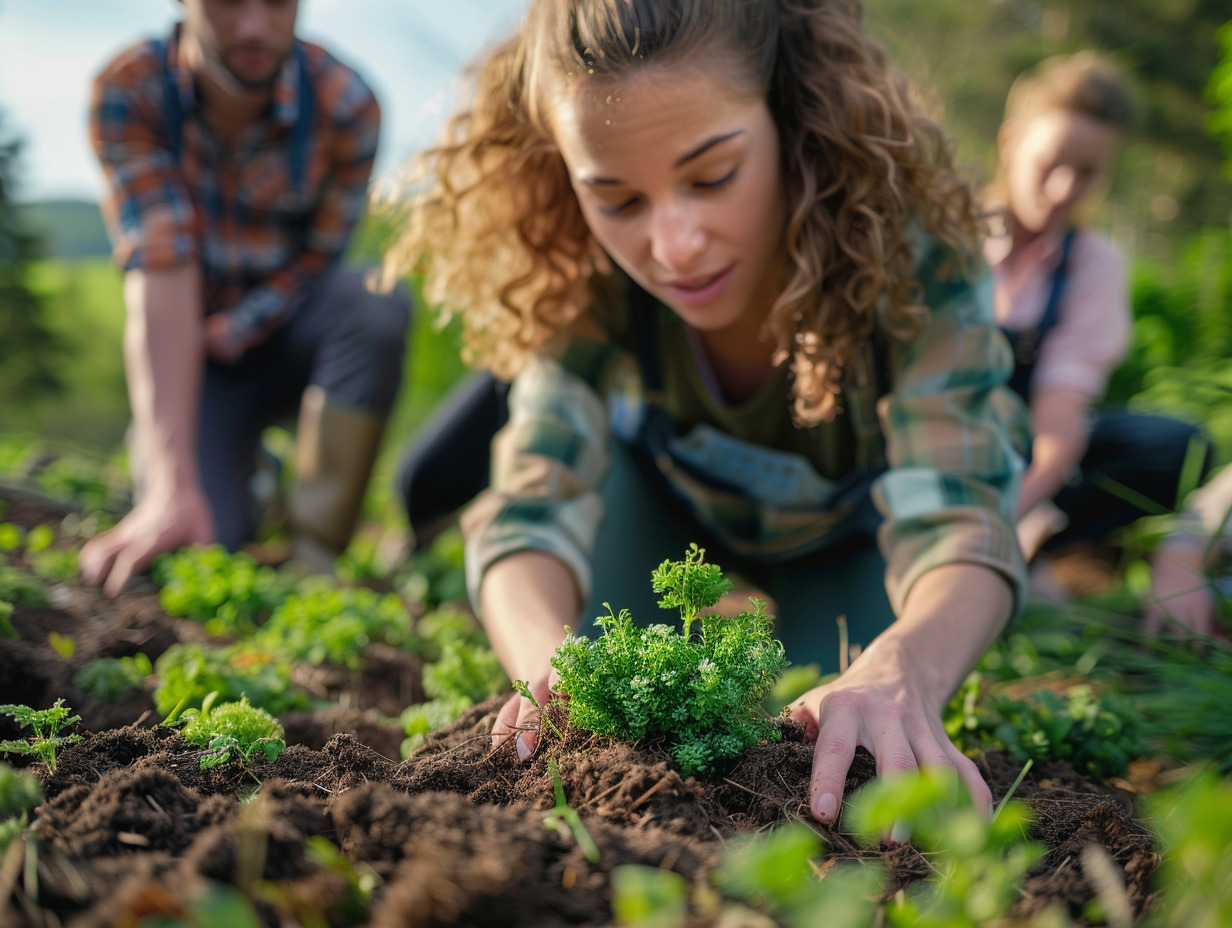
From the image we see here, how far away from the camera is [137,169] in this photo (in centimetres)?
316

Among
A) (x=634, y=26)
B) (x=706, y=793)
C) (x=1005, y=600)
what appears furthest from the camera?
(x=1005, y=600)

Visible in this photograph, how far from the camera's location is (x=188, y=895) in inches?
33.9

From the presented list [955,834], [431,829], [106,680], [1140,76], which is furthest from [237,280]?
[1140,76]

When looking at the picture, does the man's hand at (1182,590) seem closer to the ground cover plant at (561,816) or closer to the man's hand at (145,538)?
the ground cover plant at (561,816)

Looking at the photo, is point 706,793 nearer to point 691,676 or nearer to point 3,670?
point 691,676

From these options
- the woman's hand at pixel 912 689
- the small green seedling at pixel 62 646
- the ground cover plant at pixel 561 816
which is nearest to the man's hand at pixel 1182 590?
the ground cover plant at pixel 561 816

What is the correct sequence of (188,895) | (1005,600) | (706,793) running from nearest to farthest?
(188,895) < (706,793) < (1005,600)

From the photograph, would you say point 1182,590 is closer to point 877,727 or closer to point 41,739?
point 877,727

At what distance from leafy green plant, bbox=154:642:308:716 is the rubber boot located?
4.57ft

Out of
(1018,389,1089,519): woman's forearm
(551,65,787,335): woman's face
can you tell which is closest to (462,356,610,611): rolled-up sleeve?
(551,65,787,335): woman's face

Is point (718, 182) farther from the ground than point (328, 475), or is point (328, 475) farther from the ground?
point (718, 182)

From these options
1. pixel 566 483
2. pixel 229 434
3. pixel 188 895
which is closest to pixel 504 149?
pixel 566 483

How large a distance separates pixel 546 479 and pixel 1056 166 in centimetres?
258

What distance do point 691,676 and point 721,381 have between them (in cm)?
124
